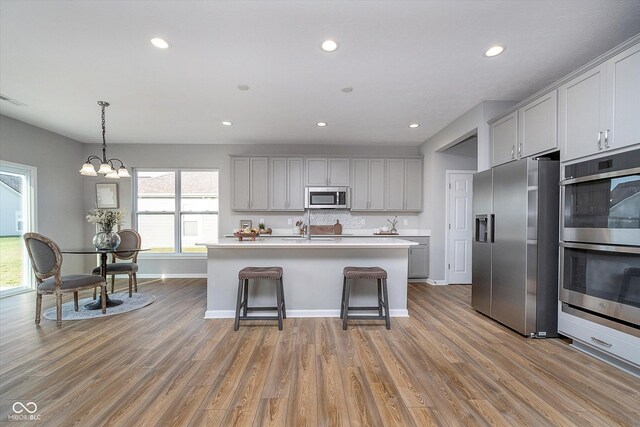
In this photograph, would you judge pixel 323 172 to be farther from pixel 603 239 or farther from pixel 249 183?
pixel 603 239

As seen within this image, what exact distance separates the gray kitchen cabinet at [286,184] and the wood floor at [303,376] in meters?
2.53

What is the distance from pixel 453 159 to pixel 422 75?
2548mm

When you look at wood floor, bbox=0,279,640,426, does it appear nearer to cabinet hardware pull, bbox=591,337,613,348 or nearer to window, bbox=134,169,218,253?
cabinet hardware pull, bbox=591,337,613,348

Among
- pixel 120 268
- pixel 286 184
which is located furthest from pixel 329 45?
pixel 120 268

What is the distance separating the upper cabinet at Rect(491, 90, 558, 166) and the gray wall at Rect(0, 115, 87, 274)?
675 centimetres

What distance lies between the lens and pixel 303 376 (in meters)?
2.00

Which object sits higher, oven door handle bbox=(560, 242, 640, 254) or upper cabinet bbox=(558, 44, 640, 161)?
upper cabinet bbox=(558, 44, 640, 161)

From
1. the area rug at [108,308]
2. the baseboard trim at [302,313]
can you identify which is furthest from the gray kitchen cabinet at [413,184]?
the area rug at [108,308]

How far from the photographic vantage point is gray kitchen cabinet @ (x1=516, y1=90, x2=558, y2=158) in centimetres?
252

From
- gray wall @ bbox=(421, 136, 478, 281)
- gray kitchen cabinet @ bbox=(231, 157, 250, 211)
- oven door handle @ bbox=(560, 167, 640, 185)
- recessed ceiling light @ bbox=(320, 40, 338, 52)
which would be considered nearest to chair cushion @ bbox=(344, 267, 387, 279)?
oven door handle @ bbox=(560, 167, 640, 185)

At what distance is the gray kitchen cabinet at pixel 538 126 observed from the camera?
99.3 inches

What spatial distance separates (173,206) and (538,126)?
230 inches

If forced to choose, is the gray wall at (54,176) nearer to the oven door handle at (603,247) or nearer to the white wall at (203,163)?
the white wall at (203,163)

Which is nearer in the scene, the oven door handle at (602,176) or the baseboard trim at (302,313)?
the oven door handle at (602,176)
